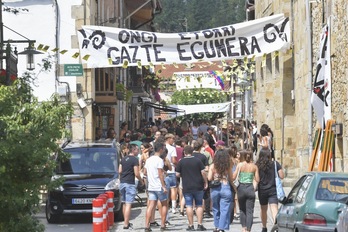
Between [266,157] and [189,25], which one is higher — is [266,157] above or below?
below

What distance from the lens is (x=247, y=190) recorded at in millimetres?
18031

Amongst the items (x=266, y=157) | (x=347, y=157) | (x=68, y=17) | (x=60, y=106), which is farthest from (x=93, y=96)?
(x=60, y=106)

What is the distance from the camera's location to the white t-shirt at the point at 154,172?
64.5ft

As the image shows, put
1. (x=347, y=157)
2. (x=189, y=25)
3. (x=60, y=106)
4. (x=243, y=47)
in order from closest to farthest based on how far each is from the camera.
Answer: (x=60, y=106)
(x=347, y=157)
(x=243, y=47)
(x=189, y=25)

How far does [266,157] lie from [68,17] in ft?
48.1

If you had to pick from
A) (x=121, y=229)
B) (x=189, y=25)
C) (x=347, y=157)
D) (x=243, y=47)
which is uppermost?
(x=189, y=25)

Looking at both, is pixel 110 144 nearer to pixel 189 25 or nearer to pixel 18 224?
pixel 18 224

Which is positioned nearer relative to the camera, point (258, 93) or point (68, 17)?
point (68, 17)

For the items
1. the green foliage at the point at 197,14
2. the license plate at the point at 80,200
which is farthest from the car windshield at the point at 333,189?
the green foliage at the point at 197,14

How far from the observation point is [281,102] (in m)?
31.2

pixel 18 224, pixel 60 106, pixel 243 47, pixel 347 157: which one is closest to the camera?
pixel 18 224

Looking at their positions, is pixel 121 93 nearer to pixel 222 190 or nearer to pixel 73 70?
pixel 73 70

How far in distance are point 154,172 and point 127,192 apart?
1097 millimetres

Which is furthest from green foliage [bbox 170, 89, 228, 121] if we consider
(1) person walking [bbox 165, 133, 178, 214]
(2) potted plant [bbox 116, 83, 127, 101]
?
(1) person walking [bbox 165, 133, 178, 214]
